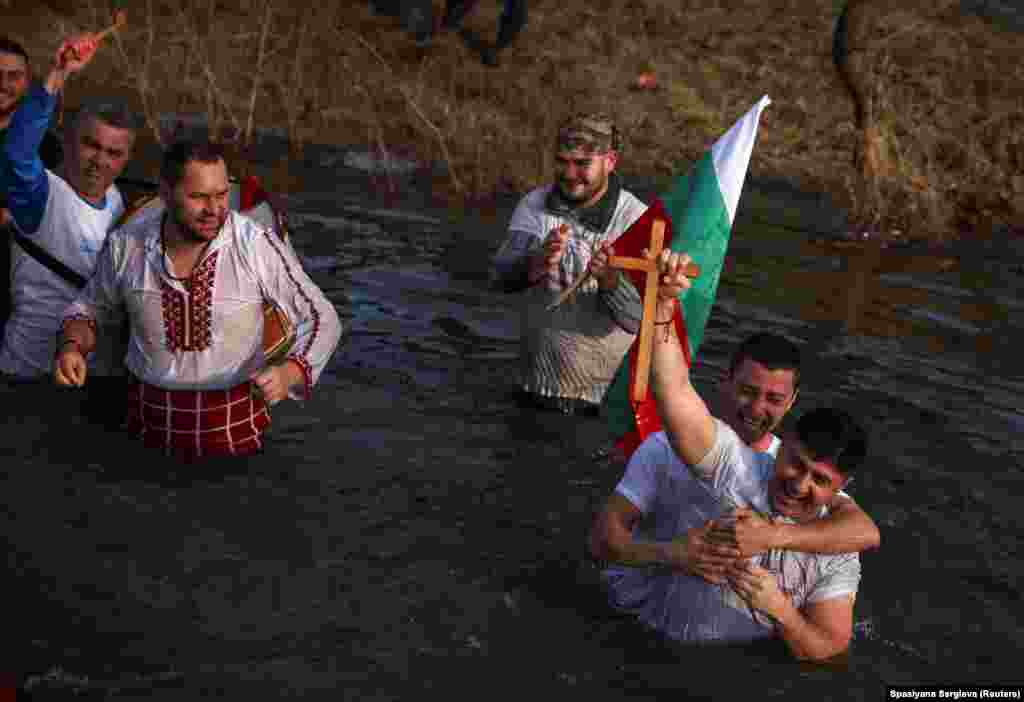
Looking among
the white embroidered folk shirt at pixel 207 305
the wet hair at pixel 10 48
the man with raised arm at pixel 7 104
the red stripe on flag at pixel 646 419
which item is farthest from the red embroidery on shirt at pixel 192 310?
the red stripe on flag at pixel 646 419

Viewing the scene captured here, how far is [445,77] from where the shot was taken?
20.9 m

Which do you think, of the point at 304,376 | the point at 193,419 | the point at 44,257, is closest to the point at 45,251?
the point at 44,257

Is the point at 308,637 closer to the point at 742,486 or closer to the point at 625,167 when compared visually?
the point at 742,486

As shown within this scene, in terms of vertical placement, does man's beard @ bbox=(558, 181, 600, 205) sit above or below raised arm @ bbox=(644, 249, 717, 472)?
above

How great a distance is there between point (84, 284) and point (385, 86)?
43.9 ft

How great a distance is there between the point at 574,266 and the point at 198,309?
7.55ft

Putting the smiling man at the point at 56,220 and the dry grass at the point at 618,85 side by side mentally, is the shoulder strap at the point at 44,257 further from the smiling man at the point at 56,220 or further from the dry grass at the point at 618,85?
the dry grass at the point at 618,85

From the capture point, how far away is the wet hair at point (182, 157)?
6.02 meters

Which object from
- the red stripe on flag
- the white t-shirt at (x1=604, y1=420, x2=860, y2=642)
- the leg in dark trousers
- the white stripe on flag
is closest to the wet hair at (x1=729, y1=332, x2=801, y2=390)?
the white t-shirt at (x1=604, y1=420, x2=860, y2=642)

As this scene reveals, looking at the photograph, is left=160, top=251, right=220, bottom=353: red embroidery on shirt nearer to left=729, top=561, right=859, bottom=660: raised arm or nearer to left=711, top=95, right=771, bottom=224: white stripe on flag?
left=711, top=95, right=771, bottom=224: white stripe on flag

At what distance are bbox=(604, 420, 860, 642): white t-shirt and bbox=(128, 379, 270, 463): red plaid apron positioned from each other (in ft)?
7.36

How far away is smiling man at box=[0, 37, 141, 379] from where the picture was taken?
655 centimetres

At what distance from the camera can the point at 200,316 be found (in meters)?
6.31

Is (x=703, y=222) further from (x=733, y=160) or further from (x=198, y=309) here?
(x=198, y=309)
